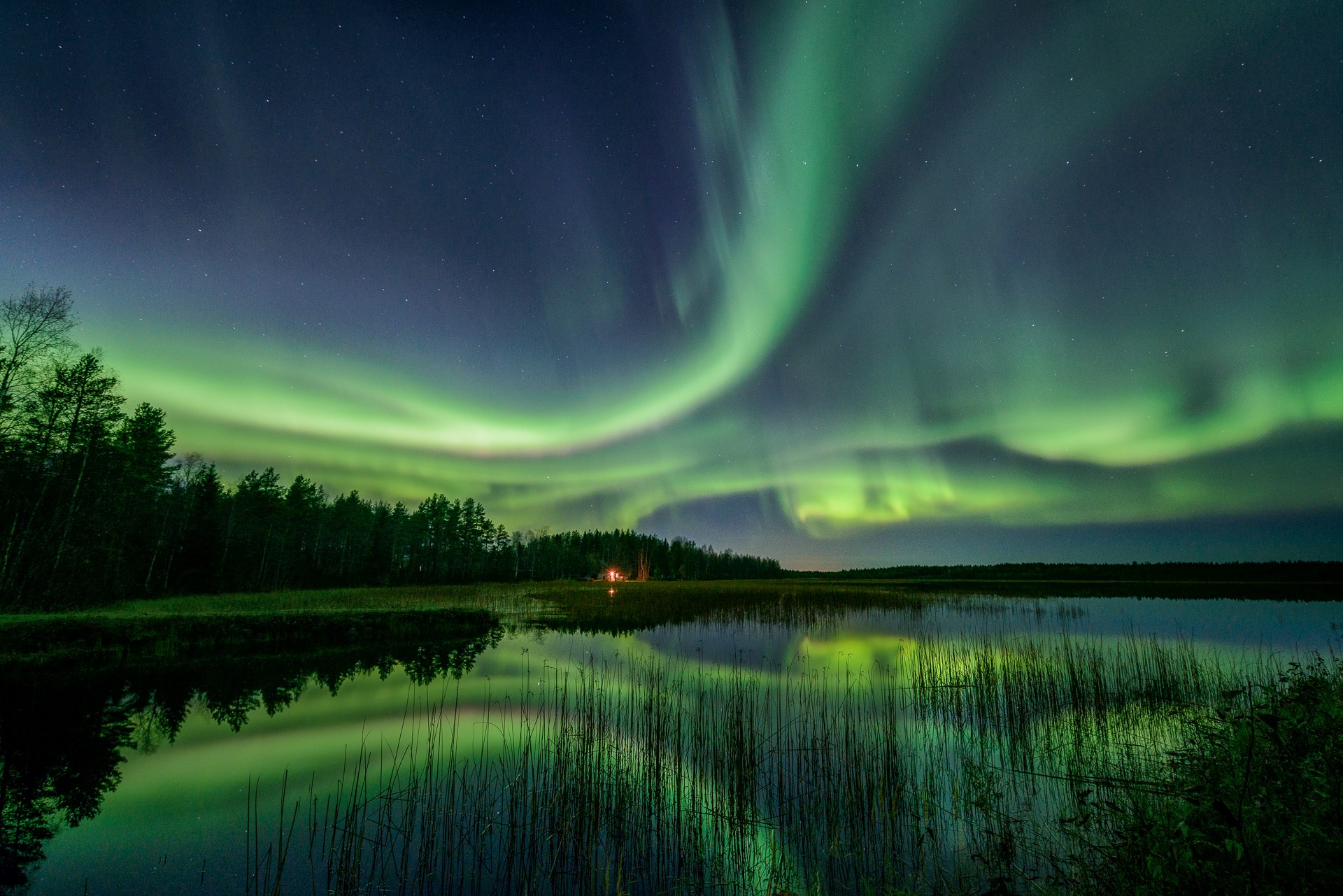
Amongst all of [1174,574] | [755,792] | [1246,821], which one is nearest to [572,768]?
[755,792]

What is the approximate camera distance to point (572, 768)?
895 cm

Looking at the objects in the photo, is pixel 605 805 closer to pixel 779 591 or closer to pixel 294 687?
pixel 294 687

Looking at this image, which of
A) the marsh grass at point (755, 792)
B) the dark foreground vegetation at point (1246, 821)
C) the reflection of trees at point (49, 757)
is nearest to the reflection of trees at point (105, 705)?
the reflection of trees at point (49, 757)

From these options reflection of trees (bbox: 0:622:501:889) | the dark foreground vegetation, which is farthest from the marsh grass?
reflection of trees (bbox: 0:622:501:889)

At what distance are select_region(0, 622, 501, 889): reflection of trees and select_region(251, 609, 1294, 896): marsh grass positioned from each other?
3561 millimetres

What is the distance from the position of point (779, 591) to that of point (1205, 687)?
39595 millimetres

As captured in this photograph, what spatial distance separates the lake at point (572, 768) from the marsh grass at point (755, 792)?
2.2 inches

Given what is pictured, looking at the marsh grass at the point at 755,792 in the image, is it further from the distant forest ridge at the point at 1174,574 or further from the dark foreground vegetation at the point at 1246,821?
the distant forest ridge at the point at 1174,574

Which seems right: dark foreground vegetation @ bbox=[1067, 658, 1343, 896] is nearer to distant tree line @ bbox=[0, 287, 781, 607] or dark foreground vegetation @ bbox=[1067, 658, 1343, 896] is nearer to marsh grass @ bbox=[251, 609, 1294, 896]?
marsh grass @ bbox=[251, 609, 1294, 896]

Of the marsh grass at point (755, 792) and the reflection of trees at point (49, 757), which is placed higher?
the marsh grass at point (755, 792)

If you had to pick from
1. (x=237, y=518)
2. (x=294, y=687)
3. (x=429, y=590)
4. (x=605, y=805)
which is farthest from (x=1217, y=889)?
(x=237, y=518)

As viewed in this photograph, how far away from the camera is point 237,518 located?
5838cm

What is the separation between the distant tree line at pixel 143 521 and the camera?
26516 millimetres

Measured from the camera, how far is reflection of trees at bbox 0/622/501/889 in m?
8.12
